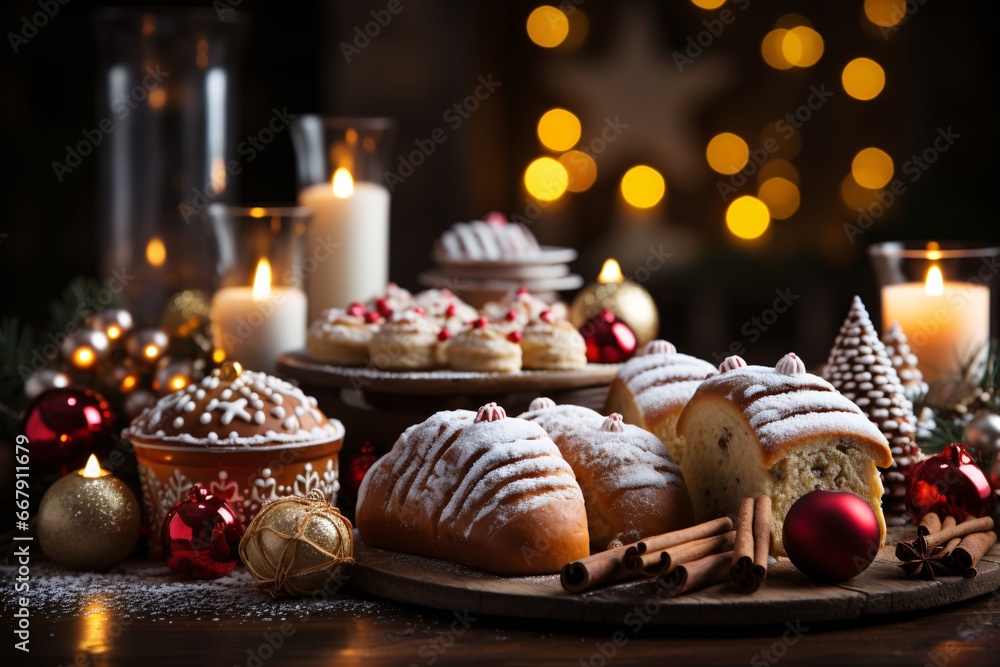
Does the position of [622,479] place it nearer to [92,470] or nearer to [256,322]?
[92,470]

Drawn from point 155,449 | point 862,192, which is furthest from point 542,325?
point 862,192

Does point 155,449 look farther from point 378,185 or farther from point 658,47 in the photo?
point 658,47

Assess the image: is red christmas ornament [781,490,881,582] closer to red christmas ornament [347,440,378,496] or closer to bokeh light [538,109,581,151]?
red christmas ornament [347,440,378,496]

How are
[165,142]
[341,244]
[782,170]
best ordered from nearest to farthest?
1. [341,244]
2. [165,142]
3. [782,170]

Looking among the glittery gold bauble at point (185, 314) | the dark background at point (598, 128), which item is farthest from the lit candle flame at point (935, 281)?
the dark background at point (598, 128)

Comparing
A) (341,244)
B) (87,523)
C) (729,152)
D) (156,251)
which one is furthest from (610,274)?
(729,152)
